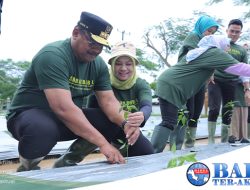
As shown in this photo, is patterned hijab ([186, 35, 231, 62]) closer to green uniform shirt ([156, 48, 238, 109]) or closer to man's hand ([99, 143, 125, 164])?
green uniform shirt ([156, 48, 238, 109])

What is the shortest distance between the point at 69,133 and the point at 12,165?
1467mm

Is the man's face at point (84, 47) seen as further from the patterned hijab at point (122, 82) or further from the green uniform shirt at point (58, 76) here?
the patterned hijab at point (122, 82)

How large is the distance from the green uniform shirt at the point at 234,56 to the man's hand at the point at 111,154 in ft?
6.56

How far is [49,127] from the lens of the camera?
5.87ft

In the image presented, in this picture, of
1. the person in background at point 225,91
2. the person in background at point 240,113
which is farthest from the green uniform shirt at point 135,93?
the person in background at point 240,113

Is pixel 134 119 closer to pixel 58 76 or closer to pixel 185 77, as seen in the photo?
pixel 58 76

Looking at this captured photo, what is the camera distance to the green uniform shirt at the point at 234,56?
3.53 metres

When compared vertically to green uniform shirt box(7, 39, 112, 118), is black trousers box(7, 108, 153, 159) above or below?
below

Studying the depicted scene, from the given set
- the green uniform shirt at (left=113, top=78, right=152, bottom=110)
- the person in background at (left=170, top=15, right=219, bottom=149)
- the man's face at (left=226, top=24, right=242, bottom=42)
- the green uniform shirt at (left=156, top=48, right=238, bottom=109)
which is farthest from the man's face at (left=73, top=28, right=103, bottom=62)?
the man's face at (left=226, top=24, right=242, bottom=42)

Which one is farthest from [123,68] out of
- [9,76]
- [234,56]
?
[9,76]

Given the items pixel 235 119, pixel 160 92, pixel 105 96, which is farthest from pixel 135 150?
pixel 235 119

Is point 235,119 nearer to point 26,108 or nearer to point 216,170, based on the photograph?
point 26,108

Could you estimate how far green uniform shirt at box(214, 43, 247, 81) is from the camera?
11.6 feet

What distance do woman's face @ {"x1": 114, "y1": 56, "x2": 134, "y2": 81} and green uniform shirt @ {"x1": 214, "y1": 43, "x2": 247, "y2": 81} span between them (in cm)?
138
